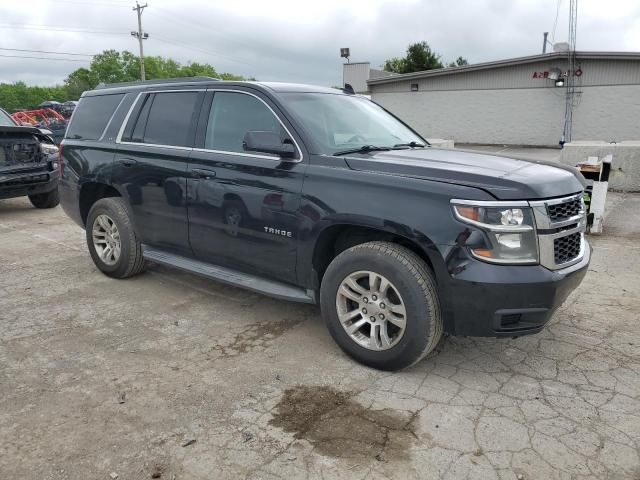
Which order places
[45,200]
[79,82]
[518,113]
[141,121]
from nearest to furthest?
1. [141,121]
2. [45,200]
3. [518,113]
4. [79,82]

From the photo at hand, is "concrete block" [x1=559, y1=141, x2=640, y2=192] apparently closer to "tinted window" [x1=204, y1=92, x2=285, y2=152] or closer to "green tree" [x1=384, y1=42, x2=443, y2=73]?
"tinted window" [x1=204, y1=92, x2=285, y2=152]

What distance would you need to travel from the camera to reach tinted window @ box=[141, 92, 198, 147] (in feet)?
14.6

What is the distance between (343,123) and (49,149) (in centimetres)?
741

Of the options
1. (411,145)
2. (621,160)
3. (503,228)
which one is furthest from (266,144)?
(621,160)

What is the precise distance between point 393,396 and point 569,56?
22.5m

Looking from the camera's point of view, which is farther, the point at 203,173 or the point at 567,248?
the point at 203,173

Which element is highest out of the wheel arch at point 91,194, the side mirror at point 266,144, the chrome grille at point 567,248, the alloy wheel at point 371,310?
the side mirror at point 266,144

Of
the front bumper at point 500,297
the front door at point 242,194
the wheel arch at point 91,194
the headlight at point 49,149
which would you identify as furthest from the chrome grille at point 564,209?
the headlight at point 49,149

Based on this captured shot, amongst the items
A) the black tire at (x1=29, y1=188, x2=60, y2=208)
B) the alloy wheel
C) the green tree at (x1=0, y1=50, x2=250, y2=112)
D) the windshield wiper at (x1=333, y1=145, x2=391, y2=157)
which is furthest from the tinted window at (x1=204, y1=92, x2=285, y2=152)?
the green tree at (x1=0, y1=50, x2=250, y2=112)

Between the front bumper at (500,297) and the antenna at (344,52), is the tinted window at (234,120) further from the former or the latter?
the antenna at (344,52)

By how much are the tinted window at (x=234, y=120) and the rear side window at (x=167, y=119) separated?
254 mm

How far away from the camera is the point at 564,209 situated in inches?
127

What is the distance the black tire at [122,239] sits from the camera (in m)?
4.98

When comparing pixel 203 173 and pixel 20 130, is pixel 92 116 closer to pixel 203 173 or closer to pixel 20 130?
pixel 203 173
